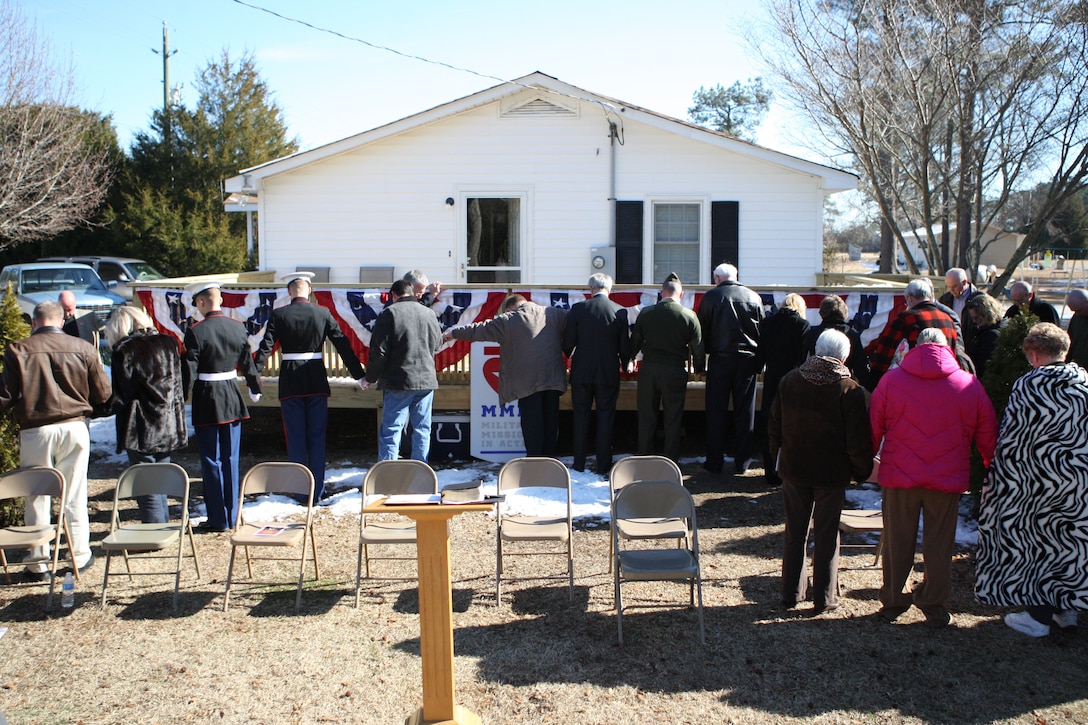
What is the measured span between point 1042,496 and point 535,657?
2.90 m

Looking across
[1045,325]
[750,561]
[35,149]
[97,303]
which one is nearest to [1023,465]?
[1045,325]

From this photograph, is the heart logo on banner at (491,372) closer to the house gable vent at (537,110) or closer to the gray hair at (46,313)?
the gray hair at (46,313)

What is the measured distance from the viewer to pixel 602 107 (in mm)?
12664

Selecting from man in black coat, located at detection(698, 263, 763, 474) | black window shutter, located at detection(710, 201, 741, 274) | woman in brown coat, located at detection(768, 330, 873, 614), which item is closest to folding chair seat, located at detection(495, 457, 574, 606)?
woman in brown coat, located at detection(768, 330, 873, 614)

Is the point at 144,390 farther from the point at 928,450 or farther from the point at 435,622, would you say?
the point at 928,450

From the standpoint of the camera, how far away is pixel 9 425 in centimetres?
697

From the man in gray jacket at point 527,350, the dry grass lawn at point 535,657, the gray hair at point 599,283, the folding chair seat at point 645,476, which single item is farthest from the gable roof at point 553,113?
the dry grass lawn at point 535,657

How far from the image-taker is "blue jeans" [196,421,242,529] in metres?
7.10

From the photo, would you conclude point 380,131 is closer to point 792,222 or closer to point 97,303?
point 792,222

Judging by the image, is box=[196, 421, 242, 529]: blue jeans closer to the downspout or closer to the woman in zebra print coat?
the woman in zebra print coat

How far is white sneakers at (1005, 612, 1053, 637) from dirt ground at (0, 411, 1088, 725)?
45mm

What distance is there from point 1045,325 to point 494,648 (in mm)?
3550

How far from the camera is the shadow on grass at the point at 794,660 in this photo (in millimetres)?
4574

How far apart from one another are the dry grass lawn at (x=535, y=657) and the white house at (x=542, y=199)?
277 inches
